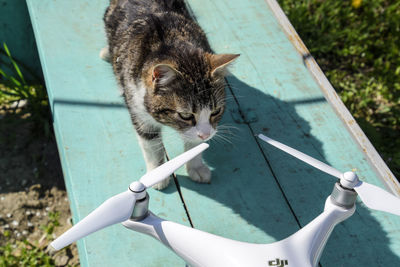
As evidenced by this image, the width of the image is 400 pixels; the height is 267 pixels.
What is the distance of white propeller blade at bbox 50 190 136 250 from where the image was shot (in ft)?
3.51

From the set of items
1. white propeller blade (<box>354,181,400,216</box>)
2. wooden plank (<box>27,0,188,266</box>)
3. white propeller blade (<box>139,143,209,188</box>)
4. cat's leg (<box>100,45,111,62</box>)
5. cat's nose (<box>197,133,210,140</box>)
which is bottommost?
wooden plank (<box>27,0,188,266</box>)

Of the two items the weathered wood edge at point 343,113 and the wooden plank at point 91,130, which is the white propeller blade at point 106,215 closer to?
the wooden plank at point 91,130

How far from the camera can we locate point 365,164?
200 centimetres

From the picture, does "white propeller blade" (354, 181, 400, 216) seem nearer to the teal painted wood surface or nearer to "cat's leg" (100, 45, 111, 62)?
"cat's leg" (100, 45, 111, 62)

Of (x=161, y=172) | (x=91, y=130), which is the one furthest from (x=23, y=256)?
(x=161, y=172)

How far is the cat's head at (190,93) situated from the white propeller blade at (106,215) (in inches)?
25.0

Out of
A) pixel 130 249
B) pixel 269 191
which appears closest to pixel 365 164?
pixel 269 191

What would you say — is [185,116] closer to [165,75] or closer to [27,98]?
[165,75]

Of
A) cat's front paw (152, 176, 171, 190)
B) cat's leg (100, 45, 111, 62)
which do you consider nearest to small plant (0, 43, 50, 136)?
cat's leg (100, 45, 111, 62)

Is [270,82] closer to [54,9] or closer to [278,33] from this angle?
[278,33]

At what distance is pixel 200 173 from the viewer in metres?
1.88

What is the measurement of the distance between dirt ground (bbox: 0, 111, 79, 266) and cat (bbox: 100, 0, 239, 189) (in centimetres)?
98

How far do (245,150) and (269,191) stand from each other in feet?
0.85

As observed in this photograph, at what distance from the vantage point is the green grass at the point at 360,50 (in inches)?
121
